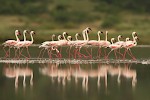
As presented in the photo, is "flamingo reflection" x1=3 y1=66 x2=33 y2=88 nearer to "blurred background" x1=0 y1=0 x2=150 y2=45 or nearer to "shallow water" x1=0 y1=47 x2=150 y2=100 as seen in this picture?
"shallow water" x1=0 y1=47 x2=150 y2=100

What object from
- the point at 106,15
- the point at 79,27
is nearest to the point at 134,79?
Answer: the point at 79,27

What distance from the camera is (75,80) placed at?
13273mm

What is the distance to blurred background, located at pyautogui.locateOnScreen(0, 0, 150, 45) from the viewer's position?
3195cm

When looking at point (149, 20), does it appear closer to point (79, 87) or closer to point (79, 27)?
point (79, 27)

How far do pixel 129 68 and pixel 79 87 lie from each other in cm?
433

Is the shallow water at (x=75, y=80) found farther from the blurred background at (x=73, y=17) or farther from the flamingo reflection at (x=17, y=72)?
the blurred background at (x=73, y=17)

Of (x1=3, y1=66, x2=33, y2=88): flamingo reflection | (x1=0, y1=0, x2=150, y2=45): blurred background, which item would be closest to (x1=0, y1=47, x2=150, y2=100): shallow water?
(x1=3, y1=66, x2=33, y2=88): flamingo reflection

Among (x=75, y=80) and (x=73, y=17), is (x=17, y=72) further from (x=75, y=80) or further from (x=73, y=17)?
(x=73, y=17)

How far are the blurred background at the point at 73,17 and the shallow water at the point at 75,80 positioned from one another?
1293 centimetres

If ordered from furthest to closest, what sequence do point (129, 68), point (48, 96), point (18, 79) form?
1. point (129, 68)
2. point (18, 79)
3. point (48, 96)

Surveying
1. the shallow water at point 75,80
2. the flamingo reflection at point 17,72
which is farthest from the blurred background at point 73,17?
the flamingo reflection at point 17,72

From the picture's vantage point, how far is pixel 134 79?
1355 centimetres

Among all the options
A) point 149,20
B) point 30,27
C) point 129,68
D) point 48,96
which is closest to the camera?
point 48,96

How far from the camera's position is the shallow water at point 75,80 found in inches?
432
